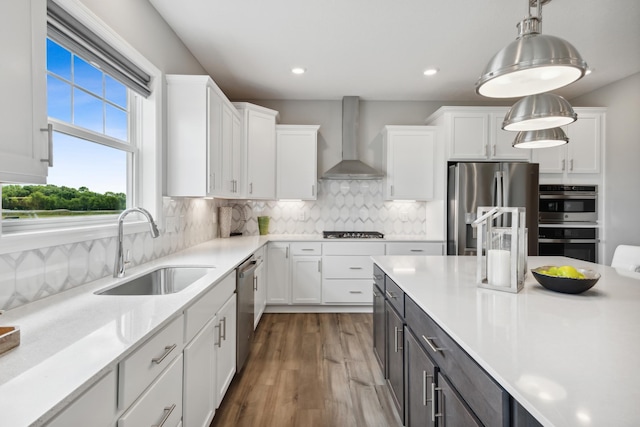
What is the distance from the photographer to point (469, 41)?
2.89 meters

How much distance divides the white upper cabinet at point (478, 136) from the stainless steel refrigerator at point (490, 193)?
0.21 m

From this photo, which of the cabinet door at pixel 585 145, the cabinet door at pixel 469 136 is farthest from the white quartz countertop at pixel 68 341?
the cabinet door at pixel 585 145

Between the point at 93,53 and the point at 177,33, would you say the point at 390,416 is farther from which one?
the point at 177,33

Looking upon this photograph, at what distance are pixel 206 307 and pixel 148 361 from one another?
585 mm

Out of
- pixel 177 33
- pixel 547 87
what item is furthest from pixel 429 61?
pixel 177 33

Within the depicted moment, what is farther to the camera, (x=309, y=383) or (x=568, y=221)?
(x=568, y=221)

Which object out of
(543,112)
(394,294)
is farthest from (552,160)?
(394,294)

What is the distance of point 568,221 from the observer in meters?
3.81

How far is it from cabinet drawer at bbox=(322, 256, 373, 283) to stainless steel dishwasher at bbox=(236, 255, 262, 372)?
50.5 inches

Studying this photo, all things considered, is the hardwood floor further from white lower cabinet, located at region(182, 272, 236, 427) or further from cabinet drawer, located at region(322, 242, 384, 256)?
cabinet drawer, located at region(322, 242, 384, 256)

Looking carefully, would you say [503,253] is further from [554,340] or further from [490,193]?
[490,193]

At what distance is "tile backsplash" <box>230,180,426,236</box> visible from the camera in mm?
4516

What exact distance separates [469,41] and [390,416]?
3.06 meters

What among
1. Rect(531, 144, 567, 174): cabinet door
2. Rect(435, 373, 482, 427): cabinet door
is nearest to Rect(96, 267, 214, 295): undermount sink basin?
Rect(435, 373, 482, 427): cabinet door
